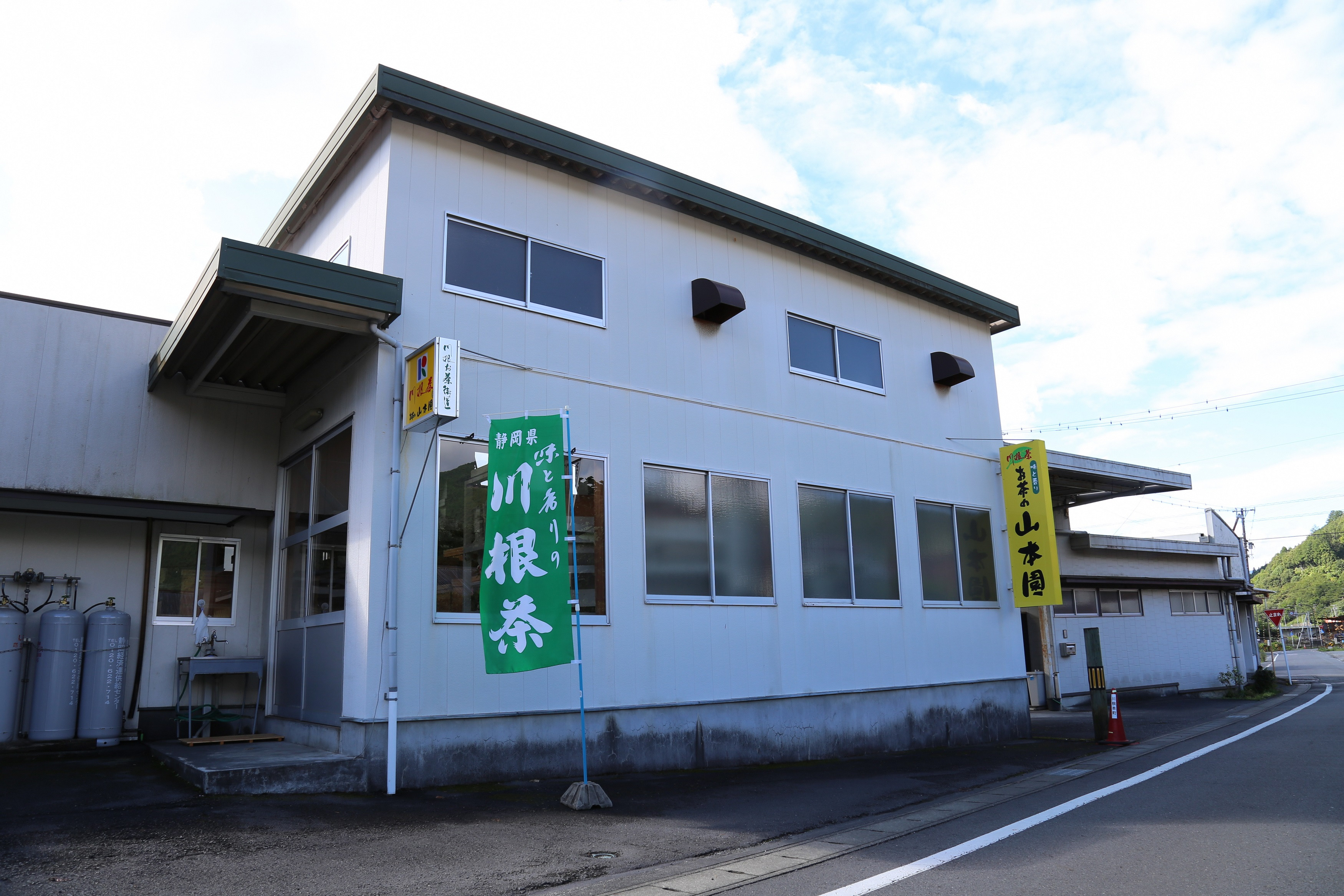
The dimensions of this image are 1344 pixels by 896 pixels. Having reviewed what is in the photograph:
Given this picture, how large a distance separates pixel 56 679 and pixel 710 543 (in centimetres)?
681

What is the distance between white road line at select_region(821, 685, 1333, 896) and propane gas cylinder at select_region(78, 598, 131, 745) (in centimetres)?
785

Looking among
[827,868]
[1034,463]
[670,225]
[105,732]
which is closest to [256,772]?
[105,732]

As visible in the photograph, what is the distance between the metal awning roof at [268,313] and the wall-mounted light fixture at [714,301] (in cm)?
384

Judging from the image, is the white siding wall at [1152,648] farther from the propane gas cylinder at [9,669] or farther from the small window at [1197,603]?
the propane gas cylinder at [9,669]

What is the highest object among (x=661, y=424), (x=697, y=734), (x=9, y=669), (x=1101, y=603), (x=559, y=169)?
(x=559, y=169)

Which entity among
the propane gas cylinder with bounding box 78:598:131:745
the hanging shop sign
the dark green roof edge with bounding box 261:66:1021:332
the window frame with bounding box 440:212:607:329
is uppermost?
the dark green roof edge with bounding box 261:66:1021:332

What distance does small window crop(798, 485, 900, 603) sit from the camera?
1109 centimetres

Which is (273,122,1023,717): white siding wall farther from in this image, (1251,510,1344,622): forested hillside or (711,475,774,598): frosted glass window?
(1251,510,1344,622): forested hillside

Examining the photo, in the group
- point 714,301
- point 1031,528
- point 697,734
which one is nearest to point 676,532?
point 697,734

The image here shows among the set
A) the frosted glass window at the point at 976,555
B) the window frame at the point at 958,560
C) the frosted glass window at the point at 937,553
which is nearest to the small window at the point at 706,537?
the window frame at the point at 958,560

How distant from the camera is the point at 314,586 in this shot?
882 centimetres

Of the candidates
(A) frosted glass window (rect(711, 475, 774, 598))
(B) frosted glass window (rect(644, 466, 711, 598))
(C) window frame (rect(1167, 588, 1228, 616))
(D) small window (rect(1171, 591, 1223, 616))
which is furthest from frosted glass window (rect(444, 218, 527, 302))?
(D) small window (rect(1171, 591, 1223, 616))

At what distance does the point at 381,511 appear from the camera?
7703mm

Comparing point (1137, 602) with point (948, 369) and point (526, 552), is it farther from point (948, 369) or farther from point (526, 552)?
point (526, 552)
